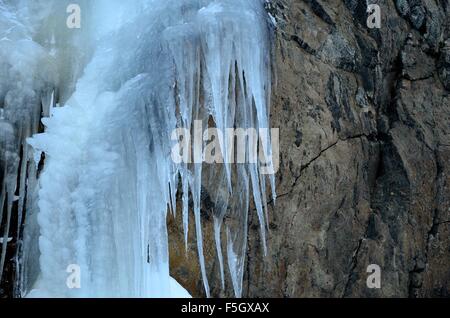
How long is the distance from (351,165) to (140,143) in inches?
66.5

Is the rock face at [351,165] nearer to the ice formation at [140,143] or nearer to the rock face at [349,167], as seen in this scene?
the rock face at [349,167]

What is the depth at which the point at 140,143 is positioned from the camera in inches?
197

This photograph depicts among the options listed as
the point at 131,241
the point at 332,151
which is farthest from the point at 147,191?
the point at 332,151

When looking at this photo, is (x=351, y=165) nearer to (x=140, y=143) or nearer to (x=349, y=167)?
(x=349, y=167)

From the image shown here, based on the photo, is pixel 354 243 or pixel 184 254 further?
pixel 354 243

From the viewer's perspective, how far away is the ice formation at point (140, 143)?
4.88 metres

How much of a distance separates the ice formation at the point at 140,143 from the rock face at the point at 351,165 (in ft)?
0.67

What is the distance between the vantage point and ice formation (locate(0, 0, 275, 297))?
488 centimetres

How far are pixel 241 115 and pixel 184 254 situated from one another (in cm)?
107

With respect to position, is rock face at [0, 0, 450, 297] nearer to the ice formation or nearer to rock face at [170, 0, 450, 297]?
rock face at [170, 0, 450, 297]

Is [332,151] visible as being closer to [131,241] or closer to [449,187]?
[449,187]

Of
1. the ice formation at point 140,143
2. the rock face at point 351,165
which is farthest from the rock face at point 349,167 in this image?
the ice formation at point 140,143

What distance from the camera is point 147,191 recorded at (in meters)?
4.95
